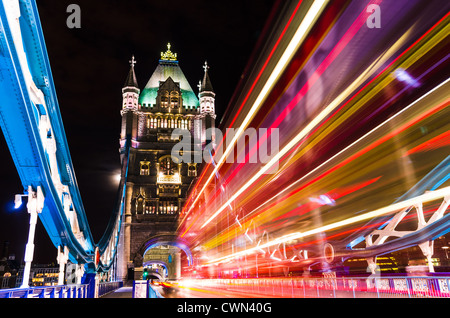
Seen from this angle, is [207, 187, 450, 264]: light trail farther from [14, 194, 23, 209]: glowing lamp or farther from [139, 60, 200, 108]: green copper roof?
[139, 60, 200, 108]: green copper roof

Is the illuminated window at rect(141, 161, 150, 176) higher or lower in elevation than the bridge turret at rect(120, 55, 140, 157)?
lower

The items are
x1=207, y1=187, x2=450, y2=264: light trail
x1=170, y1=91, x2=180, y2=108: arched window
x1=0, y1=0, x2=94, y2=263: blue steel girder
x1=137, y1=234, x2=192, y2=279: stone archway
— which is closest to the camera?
x1=0, y1=0, x2=94, y2=263: blue steel girder

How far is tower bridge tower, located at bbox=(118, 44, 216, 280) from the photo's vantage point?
166 ft

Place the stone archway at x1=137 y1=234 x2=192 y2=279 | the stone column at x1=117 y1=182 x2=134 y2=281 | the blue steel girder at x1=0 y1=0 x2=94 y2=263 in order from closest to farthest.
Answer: the blue steel girder at x1=0 y1=0 x2=94 y2=263 → the stone column at x1=117 y1=182 x2=134 y2=281 → the stone archway at x1=137 y1=234 x2=192 y2=279

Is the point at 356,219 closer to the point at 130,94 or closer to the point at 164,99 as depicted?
the point at 164,99

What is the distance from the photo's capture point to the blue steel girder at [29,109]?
25.7ft

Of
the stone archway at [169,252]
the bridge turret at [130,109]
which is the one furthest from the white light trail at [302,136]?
the bridge turret at [130,109]

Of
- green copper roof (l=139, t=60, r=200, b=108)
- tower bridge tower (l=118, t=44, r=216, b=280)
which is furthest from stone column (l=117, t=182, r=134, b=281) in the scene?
green copper roof (l=139, t=60, r=200, b=108)

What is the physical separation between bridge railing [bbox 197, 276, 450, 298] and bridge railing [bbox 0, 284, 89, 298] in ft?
23.7

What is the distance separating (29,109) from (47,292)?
4.43m

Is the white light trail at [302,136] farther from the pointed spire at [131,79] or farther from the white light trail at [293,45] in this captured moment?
the pointed spire at [131,79]

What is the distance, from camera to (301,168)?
2136cm
